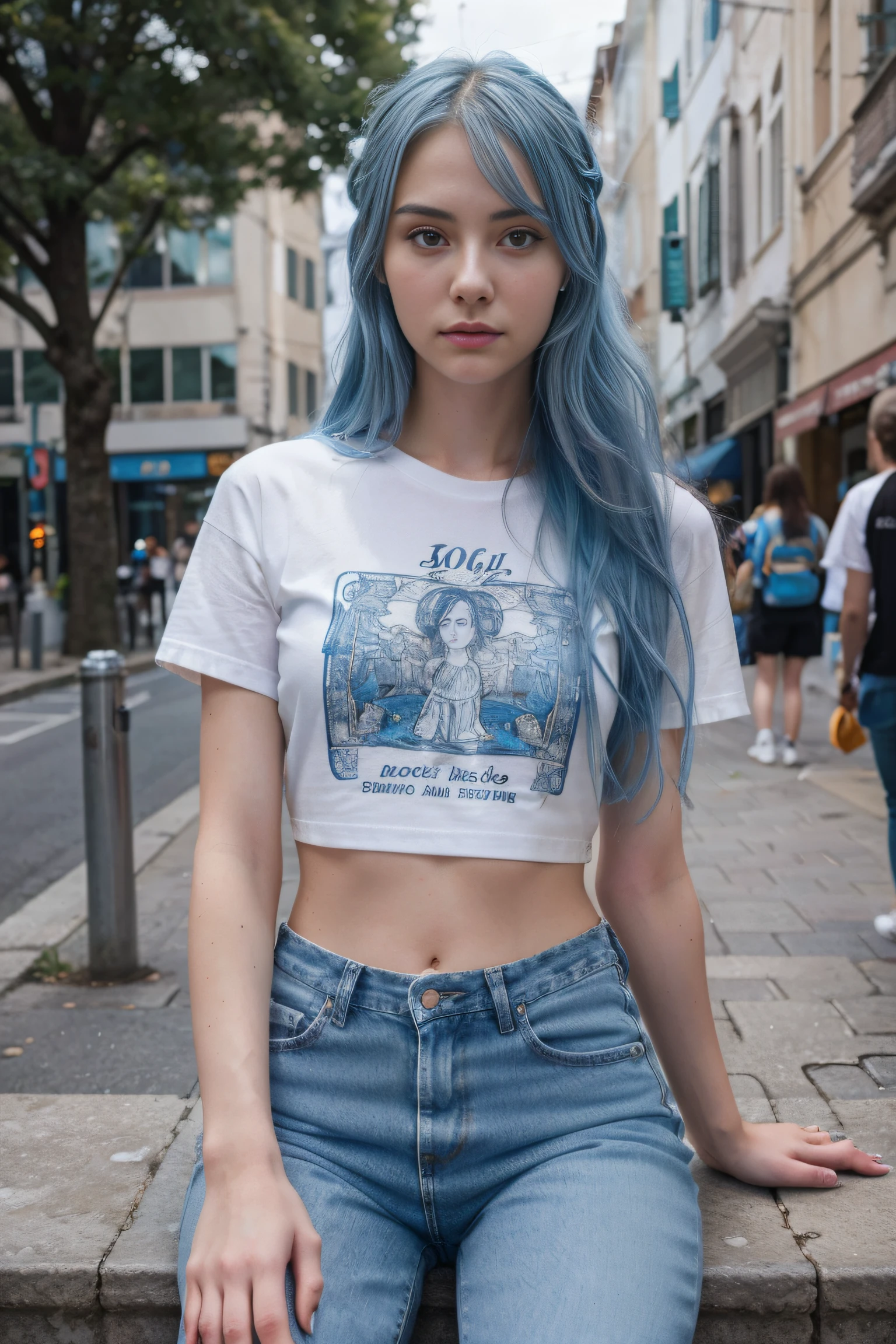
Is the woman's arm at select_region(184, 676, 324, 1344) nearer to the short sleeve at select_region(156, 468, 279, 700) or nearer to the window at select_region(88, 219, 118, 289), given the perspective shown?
the short sleeve at select_region(156, 468, 279, 700)

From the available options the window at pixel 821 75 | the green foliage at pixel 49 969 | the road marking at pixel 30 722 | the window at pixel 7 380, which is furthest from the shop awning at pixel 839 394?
the window at pixel 7 380

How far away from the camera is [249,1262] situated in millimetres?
1423

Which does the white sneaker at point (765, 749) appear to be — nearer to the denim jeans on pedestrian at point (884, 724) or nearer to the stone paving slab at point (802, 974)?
the denim jeans on pedestrian at point (884, 724)

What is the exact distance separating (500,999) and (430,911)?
5.2 inches

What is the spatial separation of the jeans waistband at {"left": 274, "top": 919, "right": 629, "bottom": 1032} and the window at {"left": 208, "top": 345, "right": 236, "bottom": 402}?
113 ft

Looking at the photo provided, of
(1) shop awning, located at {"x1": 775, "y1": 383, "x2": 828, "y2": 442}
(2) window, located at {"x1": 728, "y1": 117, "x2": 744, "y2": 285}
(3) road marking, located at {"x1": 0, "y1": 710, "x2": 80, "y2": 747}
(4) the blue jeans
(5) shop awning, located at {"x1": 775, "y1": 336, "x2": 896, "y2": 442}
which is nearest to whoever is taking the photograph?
(4) the blue jeans

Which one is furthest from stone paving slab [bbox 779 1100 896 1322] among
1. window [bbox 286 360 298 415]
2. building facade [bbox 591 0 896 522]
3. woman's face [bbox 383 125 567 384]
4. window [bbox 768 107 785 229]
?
window [bbox 286 360 298 415]

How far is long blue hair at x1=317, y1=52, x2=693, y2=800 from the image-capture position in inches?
68.2

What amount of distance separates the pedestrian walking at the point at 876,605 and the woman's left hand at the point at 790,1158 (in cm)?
275

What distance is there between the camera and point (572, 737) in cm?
175

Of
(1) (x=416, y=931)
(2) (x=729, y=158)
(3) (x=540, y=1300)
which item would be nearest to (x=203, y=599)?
(1) (x=416, y=931)

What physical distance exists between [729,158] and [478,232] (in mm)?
19445

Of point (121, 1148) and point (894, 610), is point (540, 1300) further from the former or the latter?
point (894, 610)

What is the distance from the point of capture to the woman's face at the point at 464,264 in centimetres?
172
